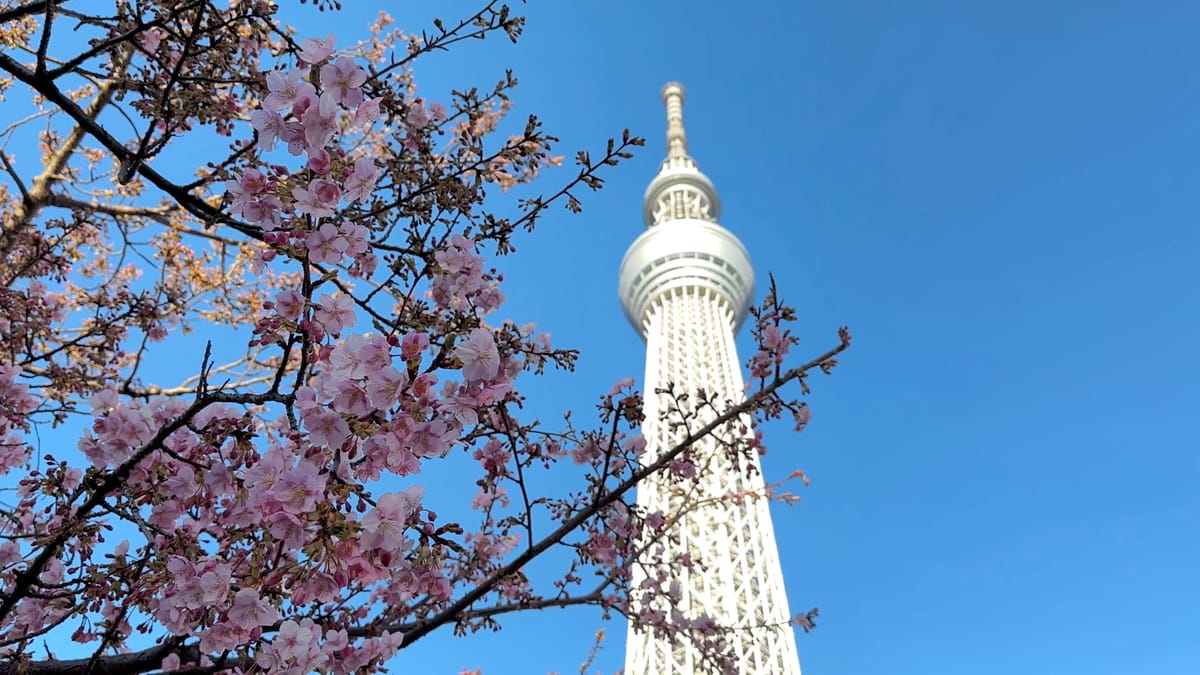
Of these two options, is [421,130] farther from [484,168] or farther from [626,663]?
[626,663]

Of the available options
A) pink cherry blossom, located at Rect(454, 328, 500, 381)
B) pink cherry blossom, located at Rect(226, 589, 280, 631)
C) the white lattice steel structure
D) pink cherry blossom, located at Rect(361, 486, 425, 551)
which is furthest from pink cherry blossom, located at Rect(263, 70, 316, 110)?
the white lattice steel structure

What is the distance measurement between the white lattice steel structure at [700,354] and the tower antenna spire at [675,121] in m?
0.05

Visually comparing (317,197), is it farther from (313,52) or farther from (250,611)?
(250,611)

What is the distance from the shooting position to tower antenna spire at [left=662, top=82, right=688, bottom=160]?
31.5m

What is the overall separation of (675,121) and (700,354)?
552 inches

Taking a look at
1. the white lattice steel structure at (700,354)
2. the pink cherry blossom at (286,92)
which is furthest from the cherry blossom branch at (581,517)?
the white lattice steel structure at (700,354)

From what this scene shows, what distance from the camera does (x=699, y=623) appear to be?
3.68m

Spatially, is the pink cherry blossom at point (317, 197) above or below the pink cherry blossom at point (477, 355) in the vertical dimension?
above

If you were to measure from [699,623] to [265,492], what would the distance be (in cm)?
277

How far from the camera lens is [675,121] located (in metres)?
33.2

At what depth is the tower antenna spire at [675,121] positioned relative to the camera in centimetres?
3145

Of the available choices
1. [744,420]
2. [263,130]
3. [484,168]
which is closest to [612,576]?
[744,420]

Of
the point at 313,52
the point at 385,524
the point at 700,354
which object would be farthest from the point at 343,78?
the point at 700,354

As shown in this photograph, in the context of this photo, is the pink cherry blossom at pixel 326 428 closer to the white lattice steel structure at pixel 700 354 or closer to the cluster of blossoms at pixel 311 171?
the cluster of blossoms at pixel 311 171
